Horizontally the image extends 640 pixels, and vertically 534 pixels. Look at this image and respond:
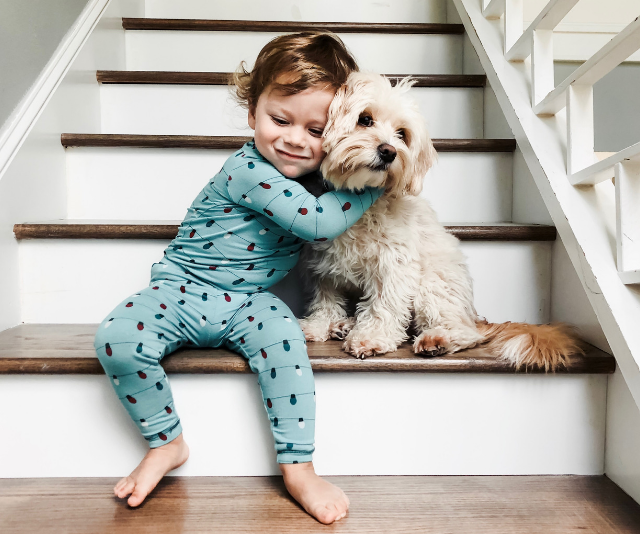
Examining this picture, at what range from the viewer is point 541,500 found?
0.92m

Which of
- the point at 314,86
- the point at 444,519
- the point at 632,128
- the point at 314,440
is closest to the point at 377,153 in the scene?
the point at 314,86

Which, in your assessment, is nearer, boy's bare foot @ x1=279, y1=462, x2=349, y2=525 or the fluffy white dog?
boy's bare foot @ x1=279, y1=462, x2=349, y2=525

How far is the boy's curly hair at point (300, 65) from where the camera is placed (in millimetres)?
1017

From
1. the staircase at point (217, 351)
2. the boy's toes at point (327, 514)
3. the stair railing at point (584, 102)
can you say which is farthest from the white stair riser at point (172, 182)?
the boy's toes at point (327, 514)

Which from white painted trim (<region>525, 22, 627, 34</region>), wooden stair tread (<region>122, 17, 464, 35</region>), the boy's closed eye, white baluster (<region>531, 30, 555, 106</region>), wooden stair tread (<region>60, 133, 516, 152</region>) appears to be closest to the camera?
the boy's closed eye

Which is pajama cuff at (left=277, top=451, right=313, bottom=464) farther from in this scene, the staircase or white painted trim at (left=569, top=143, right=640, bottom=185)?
white painted trim at (left=569, top=143, right=640, bottom=185)

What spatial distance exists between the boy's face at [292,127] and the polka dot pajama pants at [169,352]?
341mm

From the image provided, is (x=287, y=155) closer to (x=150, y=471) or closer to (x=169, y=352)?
(x=169, y=352)

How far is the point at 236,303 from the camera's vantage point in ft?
3.58

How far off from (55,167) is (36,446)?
32.8 inches

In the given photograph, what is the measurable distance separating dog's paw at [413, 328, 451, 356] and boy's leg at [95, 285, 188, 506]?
0.52 metres

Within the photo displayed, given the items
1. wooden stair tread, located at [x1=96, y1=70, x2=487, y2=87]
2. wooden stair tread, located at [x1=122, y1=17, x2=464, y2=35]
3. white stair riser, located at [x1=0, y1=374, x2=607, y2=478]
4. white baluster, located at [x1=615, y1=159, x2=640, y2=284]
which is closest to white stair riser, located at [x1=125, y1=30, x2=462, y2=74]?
wooden stair tread, located at [x1=122, y1=17, x2=464, y2=35]

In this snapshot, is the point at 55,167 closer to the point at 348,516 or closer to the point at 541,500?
the point at 348,516

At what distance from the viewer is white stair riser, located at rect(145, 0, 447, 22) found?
240cm
